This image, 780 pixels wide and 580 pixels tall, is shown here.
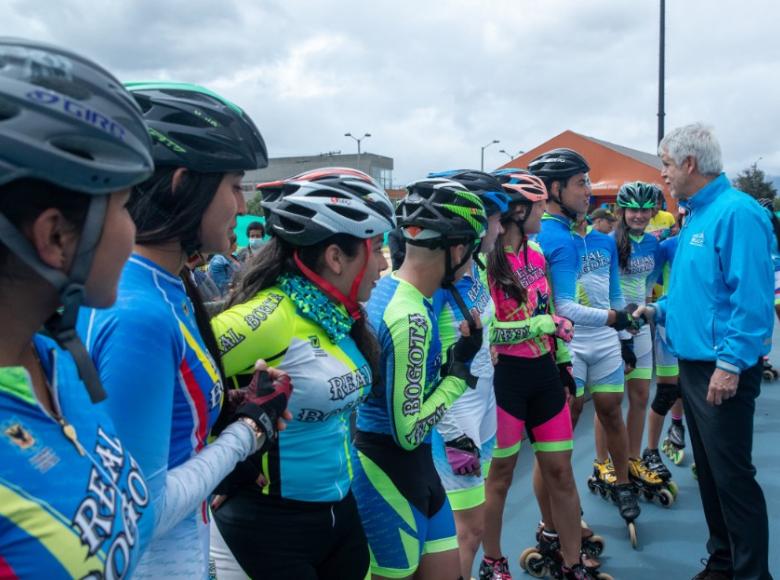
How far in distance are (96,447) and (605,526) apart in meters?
4.22

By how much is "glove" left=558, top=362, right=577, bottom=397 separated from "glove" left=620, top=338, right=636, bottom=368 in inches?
43.1

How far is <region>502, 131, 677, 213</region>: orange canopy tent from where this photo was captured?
2256 centimetres

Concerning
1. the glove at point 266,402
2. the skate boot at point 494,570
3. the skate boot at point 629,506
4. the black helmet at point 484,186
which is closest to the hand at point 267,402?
the glove at point 266,402

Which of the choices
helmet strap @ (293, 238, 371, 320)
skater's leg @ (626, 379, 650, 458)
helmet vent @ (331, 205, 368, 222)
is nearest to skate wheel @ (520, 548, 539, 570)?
skater's leg @ (626, 379, 650, 458)

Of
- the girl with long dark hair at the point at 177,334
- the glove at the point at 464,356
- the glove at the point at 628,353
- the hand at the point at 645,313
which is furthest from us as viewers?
the glove at the point at 628,353

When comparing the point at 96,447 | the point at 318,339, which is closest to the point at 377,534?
the point at 318,339

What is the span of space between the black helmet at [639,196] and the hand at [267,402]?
453cm

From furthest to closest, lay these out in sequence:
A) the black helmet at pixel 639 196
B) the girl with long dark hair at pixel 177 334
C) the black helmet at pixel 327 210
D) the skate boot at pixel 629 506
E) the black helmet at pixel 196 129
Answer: the black helmet at pixel 639 196
the skate boot at pixel 629 506
the black helmet at pixel 327 210
the black helmet at pixel 196 129
the girl with long dark hair at pixel 177 334

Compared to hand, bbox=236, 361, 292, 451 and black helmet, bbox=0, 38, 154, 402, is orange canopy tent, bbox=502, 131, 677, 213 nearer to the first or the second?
hand, bbox=236, 361, 292, 451

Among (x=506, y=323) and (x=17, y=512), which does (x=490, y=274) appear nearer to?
(x=506, y=323)

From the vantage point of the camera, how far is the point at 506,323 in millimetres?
3805

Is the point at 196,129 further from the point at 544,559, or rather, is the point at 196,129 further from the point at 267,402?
the point at 544,559

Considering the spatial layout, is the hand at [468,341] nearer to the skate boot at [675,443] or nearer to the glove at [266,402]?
the glove at [266,402]

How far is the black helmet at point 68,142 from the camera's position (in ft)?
3.18
